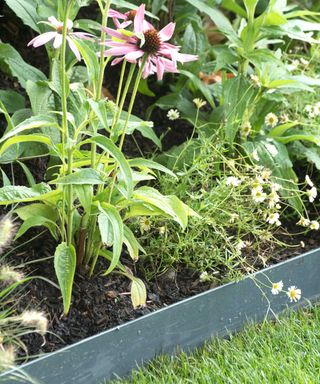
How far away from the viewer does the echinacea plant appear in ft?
6.75

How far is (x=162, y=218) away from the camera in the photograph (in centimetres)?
253

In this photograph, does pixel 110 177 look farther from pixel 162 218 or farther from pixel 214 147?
pixel 214 147

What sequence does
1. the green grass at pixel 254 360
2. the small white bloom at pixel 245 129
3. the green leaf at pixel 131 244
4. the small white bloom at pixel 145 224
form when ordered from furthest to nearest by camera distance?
the small white bloom at pixel 245 129
the small white bloom at pixel 145 224
the green leaf at pixel 131 244
the green grass at pixel 254 360

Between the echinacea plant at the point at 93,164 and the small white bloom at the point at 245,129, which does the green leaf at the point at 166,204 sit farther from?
the small white bloom at the point at 245,129

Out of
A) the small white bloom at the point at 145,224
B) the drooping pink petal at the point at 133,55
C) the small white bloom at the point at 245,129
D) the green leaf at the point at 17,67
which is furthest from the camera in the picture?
the small white bloom at the point at 245,129

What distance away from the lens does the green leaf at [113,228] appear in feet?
6.81

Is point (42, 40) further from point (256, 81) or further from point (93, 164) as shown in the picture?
point (256, 81)

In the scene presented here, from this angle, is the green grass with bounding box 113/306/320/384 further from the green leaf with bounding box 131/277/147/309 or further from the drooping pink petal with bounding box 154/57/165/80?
the drooping pink petal with bounding box 154/57/165/80

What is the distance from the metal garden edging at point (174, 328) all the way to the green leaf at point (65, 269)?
14cm

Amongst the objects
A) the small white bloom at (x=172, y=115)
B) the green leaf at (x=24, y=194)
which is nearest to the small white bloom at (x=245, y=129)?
the small white bloom at (x=172, y=115)

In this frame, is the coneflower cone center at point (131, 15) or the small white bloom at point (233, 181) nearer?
the coneflower cone center at point (131, 15)

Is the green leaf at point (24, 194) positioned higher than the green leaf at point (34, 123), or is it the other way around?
the green leaf at point (34, 123)

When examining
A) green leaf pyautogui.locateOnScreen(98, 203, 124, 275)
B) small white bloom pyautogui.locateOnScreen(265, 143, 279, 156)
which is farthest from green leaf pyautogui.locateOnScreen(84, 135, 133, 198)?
small white bloom pyautogui.locateOnScreen(265, 143, 279, 156)

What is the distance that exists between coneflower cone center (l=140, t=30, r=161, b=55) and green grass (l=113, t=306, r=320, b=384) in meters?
0.92
